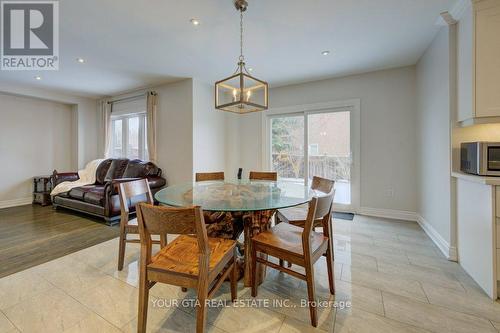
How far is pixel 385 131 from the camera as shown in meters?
3.65

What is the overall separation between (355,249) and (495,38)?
233cm

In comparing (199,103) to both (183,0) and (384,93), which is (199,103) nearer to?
(183,0)

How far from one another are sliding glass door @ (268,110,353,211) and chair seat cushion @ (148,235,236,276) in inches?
121

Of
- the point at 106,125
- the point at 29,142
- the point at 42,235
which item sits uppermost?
the point at 106,125

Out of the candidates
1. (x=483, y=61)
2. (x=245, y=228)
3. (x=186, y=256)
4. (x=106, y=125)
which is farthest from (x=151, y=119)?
(x=483, y=61)

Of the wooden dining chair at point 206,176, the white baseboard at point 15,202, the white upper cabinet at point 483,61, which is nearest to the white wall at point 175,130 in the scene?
the wooden dining chair at point 206,176

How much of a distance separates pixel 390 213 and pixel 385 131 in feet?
4.49

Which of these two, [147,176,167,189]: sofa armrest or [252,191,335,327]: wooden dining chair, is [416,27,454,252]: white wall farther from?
[147,176,167,189]: sofa armrest

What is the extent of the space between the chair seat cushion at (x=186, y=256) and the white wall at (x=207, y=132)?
8.80ft

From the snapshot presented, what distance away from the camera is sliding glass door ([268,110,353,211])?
4.01 meters

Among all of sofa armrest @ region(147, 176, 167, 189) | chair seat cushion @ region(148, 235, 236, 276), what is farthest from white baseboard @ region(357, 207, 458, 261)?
sofa armrest @ region(147, 176, 167, 189)

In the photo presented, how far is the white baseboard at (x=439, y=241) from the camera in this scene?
2.24 meters

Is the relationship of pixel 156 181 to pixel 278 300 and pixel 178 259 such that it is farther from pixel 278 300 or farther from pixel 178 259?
pixel 278 300

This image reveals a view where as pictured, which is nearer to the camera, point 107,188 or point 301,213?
point 301,213
